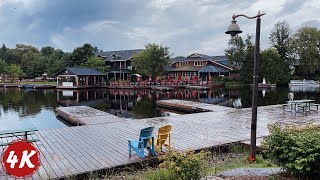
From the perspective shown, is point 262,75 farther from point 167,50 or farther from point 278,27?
point 167,50

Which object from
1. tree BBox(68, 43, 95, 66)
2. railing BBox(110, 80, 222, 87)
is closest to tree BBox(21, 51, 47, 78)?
tree BBox(68, 43, 95, 66)

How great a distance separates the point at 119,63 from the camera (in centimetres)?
5725

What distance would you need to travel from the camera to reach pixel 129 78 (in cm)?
5403

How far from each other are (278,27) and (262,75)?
→ 11.4m

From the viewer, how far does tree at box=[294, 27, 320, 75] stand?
160ft

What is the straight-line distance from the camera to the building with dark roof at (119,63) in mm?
53781

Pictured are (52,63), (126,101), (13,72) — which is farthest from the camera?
(52,63)

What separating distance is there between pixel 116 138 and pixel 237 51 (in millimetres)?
45941

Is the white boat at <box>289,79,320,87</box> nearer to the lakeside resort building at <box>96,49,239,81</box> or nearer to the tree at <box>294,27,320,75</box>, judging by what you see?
the tree at <box>294,27,320,75</box>

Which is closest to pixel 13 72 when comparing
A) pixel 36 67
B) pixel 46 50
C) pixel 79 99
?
pixel 36 67

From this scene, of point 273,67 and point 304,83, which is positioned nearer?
point 304,83

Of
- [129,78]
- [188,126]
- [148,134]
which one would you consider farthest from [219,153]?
[129,78]

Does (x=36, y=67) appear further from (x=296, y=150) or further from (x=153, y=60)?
(x=296, y=150)

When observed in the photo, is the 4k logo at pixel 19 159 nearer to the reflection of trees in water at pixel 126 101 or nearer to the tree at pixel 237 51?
the reflection of trees in water at pixel 126 101
